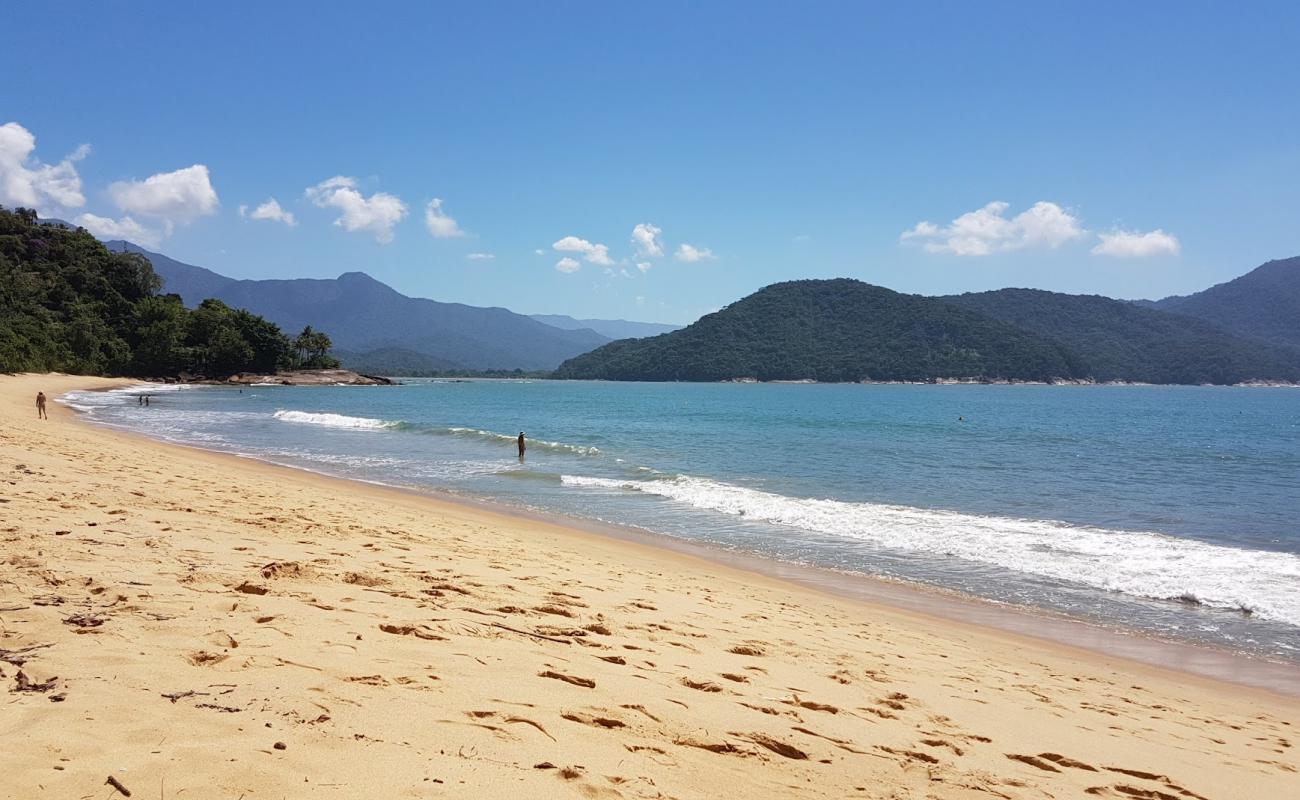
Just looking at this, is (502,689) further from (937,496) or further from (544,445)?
(544,445)

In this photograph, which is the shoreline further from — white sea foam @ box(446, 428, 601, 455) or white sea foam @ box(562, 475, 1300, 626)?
white sea foam @ box(446, 428, 601, 455)

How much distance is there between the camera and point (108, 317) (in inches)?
4003

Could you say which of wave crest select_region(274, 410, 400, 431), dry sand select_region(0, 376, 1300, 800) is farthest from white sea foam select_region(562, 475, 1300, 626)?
wave crest select_region(274, 410, 400, 431)

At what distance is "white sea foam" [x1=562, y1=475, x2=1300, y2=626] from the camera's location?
1184cm

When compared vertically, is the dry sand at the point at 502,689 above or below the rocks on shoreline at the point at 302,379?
below

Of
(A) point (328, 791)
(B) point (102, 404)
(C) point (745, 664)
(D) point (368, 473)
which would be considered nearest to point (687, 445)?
(D) point (368, 473)

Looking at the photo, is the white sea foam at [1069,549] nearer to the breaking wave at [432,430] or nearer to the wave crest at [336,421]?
the breaking wave at [432,430]

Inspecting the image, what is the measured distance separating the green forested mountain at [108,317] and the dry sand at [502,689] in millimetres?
93903

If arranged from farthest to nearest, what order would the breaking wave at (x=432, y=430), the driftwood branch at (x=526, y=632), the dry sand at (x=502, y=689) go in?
the breaking wave at (x=432, y=430) < the driftwood branch at (x=526, y=632) < the dry sand at (x=502, y=689)

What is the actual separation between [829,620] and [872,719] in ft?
12.6

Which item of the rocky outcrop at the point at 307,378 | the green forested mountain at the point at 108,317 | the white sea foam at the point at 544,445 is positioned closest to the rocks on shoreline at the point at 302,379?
the rocky outcrop at the point at 307,378

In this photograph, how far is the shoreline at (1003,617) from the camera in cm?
852

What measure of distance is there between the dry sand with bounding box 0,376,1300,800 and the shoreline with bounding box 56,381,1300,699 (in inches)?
20.0

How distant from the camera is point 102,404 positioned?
162 feet
